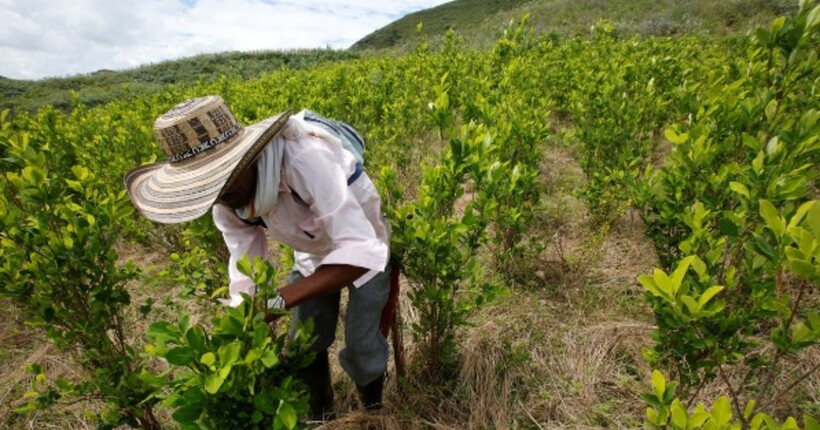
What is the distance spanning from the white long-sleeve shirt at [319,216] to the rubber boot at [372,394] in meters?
0.65

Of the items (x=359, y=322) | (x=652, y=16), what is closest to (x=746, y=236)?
(x=359, y=322)

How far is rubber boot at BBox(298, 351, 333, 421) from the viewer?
86.7 inches

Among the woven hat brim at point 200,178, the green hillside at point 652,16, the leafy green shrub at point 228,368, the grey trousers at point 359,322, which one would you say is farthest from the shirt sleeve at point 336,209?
the green hillside at point 652,16

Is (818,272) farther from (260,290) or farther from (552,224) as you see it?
(552,224)

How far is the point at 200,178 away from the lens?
1.45 metres

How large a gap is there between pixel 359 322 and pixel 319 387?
1.98ft

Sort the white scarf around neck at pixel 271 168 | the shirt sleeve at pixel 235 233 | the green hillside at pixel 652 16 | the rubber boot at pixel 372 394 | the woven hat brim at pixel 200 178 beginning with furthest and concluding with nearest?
the green hillside at pixel 652 16
the rubber boot at pixel 372 394
the shirt sleeve at pixel 235 233
the white scarf around neck at pixel 271 168
the woven hat brim at pixel 200 178

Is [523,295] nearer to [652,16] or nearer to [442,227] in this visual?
[442,227]

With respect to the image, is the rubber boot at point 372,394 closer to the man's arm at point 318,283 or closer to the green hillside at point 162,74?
the man's arm at point 318,283

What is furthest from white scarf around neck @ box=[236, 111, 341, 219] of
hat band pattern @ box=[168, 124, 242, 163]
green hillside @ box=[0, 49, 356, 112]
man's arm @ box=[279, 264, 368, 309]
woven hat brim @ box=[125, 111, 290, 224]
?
green hillside @ box=[0, 49, 356, 112]

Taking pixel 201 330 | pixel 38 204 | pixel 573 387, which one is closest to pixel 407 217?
pixel 201 330

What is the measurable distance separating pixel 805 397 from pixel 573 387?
1.01 meters

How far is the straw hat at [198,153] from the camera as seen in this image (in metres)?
1.42

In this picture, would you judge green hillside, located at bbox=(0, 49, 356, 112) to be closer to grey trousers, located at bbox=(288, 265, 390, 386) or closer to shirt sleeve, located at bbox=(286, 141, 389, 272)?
grey trousers, located at bbox=(288, 265, 390, 386)
